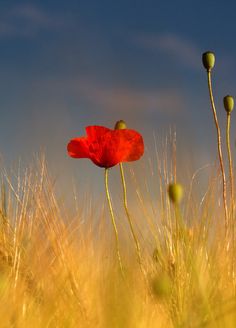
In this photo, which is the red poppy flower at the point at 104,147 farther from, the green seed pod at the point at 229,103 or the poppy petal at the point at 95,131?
the green seed pod at the point at 229,103

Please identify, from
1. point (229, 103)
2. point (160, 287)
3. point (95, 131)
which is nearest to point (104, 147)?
point (95, 131)

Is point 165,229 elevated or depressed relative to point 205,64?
depressed

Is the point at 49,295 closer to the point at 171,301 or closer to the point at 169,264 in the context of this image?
the point at 171,301

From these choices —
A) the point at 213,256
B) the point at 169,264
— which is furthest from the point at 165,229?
the point at 213,256

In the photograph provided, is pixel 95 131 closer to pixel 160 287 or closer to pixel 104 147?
pixel 104 147

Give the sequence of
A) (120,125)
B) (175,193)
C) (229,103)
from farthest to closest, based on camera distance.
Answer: (229,103) → (120,125) → (175,193)

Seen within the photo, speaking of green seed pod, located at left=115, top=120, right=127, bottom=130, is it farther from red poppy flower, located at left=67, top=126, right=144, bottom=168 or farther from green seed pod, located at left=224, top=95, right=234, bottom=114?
green seed pod, located at left=224, top=95, right=234, bottom=114

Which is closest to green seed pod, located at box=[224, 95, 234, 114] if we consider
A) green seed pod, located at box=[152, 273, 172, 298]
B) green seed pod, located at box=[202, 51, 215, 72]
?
green seed pod, located at box=[202, 51, 215, 72]
